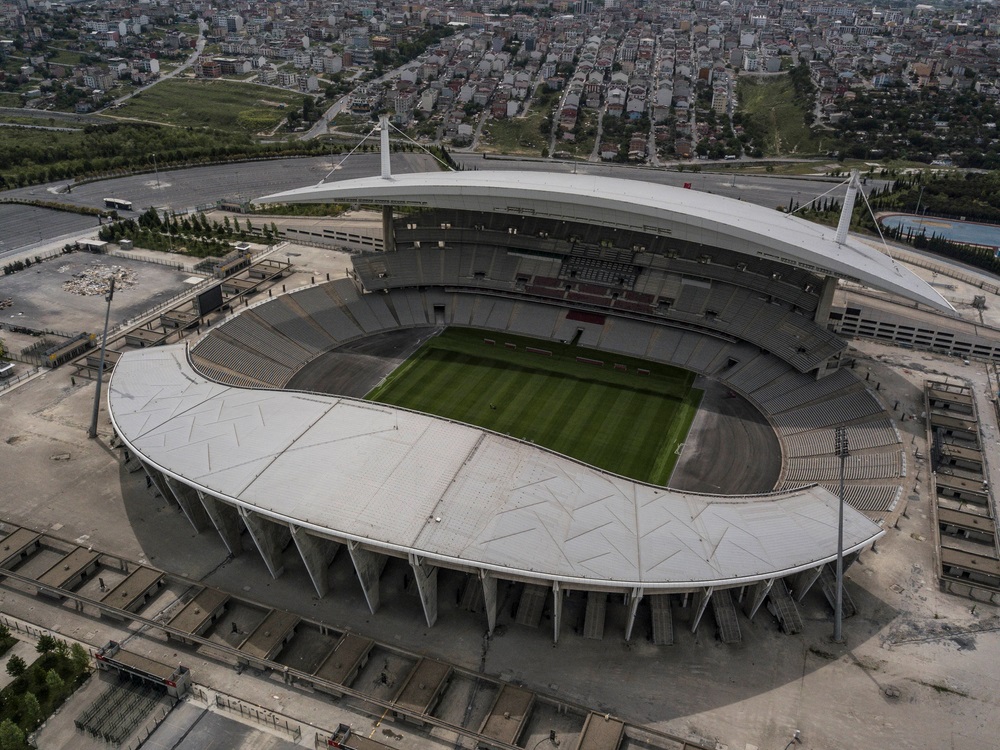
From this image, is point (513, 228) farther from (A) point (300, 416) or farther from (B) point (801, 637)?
(B) point (801, 637)

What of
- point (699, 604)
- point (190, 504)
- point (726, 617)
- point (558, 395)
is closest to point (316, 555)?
point (190, 504)

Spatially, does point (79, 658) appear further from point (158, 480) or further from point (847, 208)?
point (847, 208)

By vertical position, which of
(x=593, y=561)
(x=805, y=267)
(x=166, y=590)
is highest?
(x=805, y=267)

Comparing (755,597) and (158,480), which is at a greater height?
(158,480)

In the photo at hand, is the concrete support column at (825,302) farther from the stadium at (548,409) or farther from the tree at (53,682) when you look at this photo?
the tree at (53,682)

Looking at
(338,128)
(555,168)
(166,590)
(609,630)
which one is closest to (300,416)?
(166,590)
